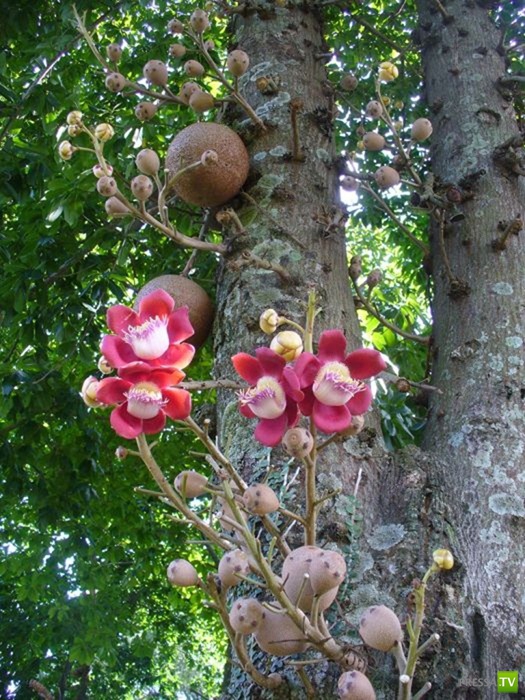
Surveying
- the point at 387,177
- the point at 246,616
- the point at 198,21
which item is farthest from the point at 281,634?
the point at 198,21

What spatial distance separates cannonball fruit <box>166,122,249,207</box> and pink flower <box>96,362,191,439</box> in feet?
3.28

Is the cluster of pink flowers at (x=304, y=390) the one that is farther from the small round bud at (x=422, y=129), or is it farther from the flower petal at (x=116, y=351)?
the small round bud at (x=422, y=129)

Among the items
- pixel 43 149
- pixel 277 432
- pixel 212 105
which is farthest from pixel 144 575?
pixel 277 432

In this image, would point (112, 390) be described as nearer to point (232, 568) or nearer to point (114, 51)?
point (232, 568)

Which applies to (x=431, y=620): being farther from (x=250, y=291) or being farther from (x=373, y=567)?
(x=250, y=291)

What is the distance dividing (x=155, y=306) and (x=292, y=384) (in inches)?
8.0

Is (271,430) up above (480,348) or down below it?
below

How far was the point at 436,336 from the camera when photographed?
1.90 metres

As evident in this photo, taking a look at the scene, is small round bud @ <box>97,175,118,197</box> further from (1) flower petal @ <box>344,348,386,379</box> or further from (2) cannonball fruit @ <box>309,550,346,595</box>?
(2) cannonball fruit @ <box>309,550,346,595</box>

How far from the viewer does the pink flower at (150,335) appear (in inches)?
36.8

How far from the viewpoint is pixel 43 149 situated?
10.1 ft

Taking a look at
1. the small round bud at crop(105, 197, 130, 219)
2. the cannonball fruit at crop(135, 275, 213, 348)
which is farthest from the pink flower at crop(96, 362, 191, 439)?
the cannonball fruit at crop(135, 275, 213, 348)

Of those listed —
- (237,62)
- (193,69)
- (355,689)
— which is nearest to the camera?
(355,689)

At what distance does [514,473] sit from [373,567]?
0.37 meters
